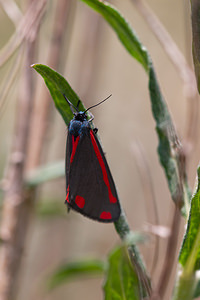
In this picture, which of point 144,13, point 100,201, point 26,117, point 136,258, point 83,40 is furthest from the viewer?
point 83,40

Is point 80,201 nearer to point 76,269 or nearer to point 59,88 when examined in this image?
point 59,88

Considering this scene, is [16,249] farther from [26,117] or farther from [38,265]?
[38,265]

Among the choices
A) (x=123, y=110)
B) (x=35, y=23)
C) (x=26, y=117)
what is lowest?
(x=26, y=117)

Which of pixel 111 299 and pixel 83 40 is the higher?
pixel 83 40

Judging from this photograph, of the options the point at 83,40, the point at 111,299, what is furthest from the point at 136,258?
the point at 83,40

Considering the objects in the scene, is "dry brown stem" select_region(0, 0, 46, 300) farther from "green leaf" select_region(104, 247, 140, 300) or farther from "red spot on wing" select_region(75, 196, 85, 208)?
"green leaf" select_region(104, 247, 140, 300)

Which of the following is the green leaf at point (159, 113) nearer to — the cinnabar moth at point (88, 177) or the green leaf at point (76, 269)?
the cinnabar moth at point (88, 177)

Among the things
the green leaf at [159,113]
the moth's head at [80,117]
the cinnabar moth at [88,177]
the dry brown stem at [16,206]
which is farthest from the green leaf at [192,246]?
the dry brown stem at [16,206]
